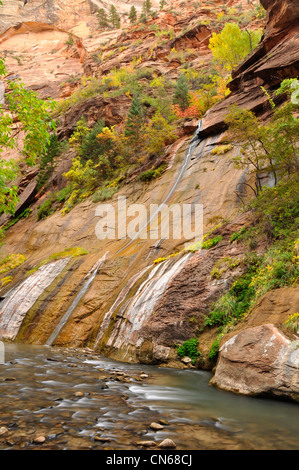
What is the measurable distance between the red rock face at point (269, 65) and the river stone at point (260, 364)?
17.9 metres

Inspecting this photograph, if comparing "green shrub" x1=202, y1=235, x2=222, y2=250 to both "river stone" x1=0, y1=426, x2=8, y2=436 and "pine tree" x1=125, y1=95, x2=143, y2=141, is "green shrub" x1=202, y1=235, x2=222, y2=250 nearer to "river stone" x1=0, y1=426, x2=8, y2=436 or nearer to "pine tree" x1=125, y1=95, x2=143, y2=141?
"river stone" x1=0, y1=426, x2=8, y2=436

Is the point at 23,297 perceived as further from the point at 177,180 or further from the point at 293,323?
the point at 293,323

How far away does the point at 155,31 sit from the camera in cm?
6272

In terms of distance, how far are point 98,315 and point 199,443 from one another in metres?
10.3

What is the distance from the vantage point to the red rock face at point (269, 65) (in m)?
21.1

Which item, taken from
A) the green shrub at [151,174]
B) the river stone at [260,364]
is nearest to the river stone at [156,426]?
the river stone at [260,364]

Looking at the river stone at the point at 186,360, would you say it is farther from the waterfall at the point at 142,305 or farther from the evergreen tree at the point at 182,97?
the evergreen tree at the point at 182,97

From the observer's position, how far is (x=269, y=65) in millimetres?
21859

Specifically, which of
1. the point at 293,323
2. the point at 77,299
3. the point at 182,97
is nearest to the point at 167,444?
the point at 293,323

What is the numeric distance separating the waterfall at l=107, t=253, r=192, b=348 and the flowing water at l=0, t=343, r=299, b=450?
2.56 meters

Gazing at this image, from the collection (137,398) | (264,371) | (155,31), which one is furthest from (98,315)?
(155,31)

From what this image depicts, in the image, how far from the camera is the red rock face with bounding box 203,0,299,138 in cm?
2108

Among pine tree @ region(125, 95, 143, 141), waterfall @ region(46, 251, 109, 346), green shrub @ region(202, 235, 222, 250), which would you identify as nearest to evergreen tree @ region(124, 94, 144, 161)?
pine tree @ region(125, 95, 143, 141)
